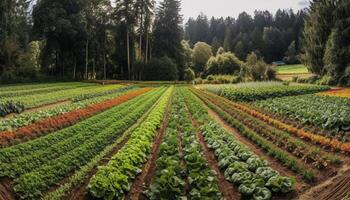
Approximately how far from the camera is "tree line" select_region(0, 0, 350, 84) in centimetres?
4366

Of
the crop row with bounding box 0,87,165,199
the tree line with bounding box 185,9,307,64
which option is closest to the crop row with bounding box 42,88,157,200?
the crop row with bounding box 0,87,165,199

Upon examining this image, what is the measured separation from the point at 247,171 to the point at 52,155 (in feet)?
18.8

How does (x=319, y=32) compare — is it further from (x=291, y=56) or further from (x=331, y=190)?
(x=291, y=56)

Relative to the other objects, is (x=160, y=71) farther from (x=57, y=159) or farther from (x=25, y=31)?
(x=57, y=159)

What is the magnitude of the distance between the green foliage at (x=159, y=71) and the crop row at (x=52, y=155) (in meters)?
43.2

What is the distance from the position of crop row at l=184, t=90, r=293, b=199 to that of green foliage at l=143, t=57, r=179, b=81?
4582 centimetres

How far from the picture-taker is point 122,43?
64.4 metres

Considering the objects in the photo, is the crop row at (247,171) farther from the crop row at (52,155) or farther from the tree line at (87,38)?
the tree line at (87,38)

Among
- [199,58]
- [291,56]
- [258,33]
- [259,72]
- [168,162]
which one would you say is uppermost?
[258,33]

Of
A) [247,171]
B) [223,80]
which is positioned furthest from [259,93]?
[247,171]

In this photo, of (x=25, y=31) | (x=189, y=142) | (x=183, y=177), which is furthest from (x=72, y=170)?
(x=25, y=31)

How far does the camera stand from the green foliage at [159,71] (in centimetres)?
5916

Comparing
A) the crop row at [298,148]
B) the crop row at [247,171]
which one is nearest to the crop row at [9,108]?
the crop row at [247,171]

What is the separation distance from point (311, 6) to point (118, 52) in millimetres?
32311
